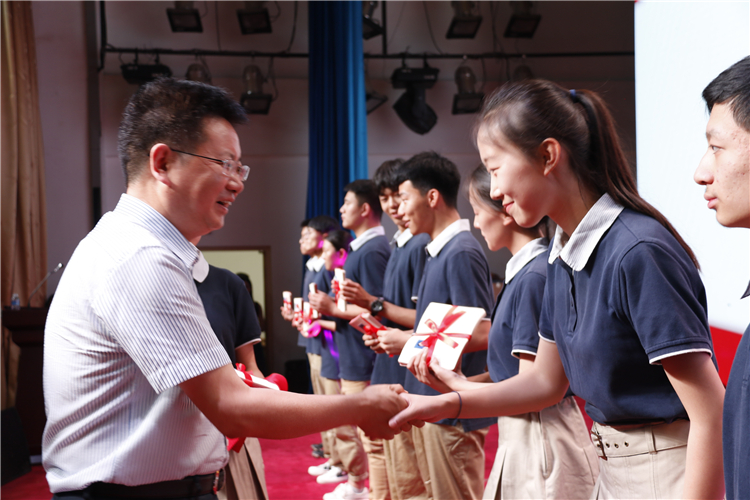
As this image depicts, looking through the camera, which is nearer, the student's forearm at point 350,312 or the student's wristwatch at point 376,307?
the student's wristwatch at point 376,307

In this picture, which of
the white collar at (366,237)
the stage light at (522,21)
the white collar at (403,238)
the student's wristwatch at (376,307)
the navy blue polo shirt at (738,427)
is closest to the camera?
the navy blue polo shirt at (738,427)

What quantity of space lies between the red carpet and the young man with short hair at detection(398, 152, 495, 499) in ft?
4.96

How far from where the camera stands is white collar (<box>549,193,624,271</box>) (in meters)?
1.16

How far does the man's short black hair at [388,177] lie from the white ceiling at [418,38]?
514 cm

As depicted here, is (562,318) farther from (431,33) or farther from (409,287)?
(431,33)

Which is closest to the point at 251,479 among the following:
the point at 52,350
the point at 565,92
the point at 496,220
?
the point at 52,350

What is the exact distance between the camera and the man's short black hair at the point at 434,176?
273 centimetres

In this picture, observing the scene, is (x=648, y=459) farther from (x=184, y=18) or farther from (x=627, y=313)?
(x=184, y=18)

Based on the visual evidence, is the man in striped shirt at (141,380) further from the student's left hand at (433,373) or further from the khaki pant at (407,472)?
the khaki pant at (407,472)

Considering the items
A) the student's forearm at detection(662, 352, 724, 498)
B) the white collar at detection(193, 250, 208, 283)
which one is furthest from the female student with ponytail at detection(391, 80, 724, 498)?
the white collar at detection(193, 250, 208, 283)

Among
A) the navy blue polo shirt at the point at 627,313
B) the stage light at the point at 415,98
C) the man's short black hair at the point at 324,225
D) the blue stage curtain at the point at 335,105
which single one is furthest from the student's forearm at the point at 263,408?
the stage light at the point at 415,98

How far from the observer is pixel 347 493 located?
3.56 m

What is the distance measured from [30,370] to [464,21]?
19.0ft

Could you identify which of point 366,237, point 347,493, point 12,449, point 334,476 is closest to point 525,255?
point 366,237
